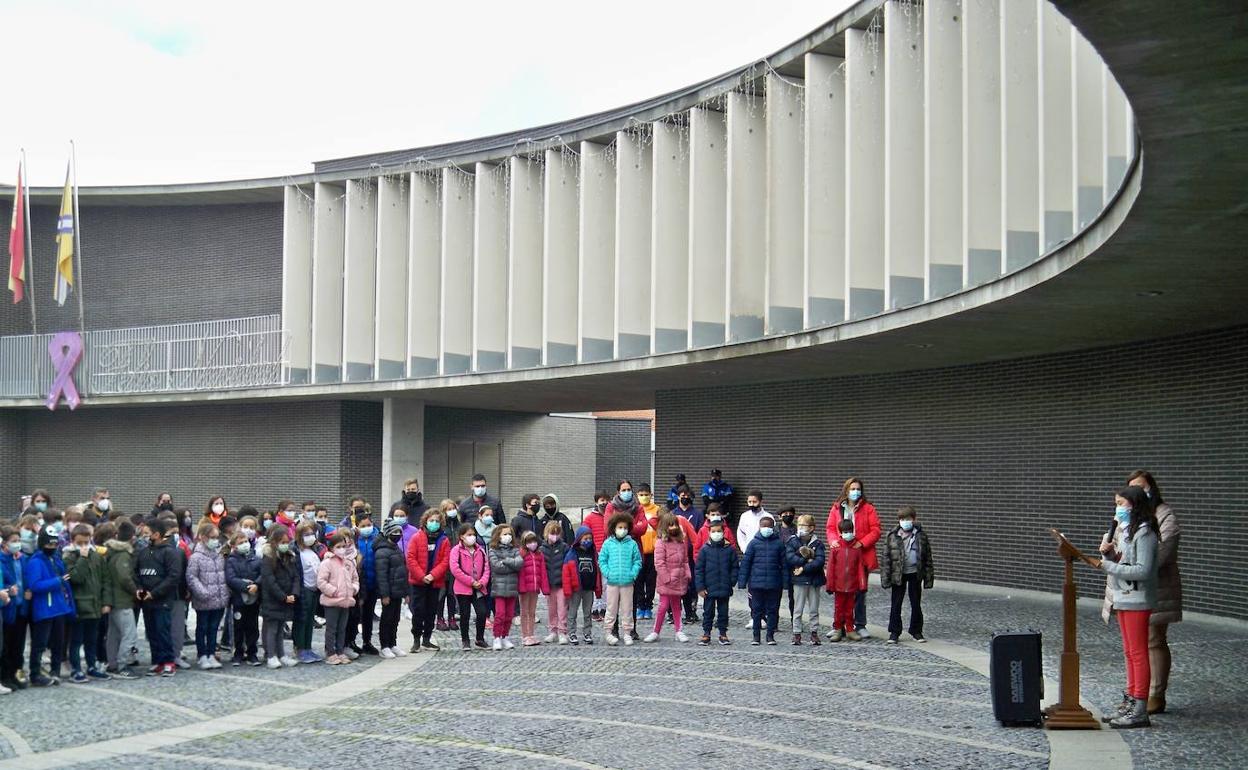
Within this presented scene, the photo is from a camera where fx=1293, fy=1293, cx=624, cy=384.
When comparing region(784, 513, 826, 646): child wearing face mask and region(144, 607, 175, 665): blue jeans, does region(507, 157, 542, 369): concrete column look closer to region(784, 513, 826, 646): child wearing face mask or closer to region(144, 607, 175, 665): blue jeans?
region(784, 513, 826, 646): child wearing face mask

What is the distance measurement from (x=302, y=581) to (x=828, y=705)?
19.8ft

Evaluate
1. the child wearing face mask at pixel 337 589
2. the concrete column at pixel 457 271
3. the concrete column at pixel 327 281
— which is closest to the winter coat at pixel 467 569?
the child wearing face mask at pixel 337 589

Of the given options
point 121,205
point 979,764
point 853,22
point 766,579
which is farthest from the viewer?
point 121,205

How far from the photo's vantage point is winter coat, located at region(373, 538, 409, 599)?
560 inches

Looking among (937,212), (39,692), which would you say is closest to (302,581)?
(39,692)

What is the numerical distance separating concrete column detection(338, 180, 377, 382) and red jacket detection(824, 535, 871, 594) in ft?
51.4

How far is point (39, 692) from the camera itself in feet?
40.5

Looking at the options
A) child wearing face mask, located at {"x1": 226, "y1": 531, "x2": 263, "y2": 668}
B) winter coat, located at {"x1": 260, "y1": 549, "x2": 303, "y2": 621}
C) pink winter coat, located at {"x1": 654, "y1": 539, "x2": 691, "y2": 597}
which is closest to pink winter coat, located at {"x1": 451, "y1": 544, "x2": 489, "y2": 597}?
winter coat, located at {"x1": 260, "y1": 549, "x2": 303, "y2": 621}

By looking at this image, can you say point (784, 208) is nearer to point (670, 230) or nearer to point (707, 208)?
point (707, 208)

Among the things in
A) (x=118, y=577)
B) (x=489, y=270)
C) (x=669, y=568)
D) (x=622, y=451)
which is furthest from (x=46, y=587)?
(x=622, y=451)

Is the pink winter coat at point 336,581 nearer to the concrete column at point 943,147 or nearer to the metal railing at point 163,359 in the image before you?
the concrete column at point 943,147

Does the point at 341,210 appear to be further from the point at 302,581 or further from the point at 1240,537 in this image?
the point at 1240,537

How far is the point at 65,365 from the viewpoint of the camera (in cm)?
3306

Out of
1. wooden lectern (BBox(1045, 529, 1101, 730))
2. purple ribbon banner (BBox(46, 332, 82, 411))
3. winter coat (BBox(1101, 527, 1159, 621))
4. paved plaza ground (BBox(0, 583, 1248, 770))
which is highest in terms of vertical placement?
purple ribbon banner (BBox(46, 332, 82, 411))
